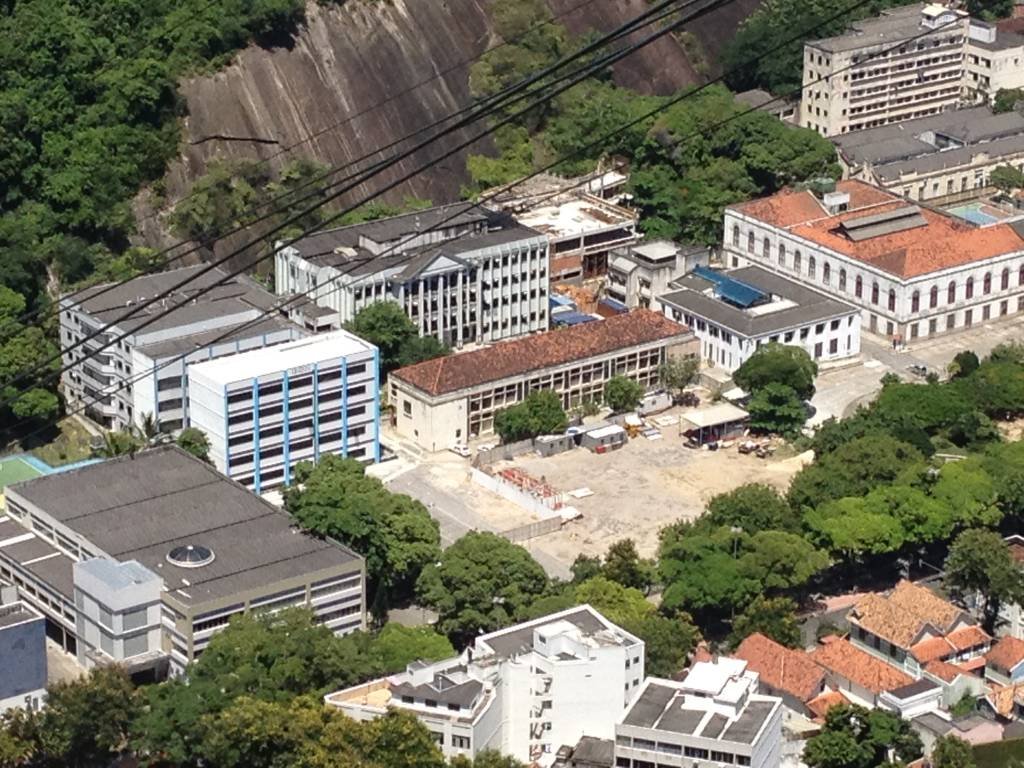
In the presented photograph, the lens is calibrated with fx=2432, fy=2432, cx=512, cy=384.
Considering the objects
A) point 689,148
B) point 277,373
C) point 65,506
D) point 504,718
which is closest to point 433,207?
point 689,148

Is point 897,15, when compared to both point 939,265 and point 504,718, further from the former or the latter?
point 504,718

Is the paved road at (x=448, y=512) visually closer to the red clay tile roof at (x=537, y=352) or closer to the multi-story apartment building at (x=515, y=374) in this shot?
the multi-story apartment building at (x=515, y=374)

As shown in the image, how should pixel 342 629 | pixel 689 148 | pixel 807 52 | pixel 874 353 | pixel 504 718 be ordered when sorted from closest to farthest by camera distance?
pixel 504 718
pixel 342 629
pixel 874 353
pixel 689 148
pixel 807 52

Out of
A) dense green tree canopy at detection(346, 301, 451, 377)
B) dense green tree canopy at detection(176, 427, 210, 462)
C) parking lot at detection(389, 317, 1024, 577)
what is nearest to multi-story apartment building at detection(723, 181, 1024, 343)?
parking lot at detection(389, 317, 1024, 577)

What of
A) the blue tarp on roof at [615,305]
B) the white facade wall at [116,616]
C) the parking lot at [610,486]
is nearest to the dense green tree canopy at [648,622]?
the parking lot at [610,486]

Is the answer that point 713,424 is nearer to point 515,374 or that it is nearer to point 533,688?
point 515,374

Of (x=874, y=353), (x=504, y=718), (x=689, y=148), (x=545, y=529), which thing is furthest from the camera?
(x=689, y=148)

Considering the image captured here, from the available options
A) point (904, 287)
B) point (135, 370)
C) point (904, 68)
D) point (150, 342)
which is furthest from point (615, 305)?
point (904, 68)

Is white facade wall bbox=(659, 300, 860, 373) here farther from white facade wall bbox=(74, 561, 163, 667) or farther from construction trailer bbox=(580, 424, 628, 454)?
white facade wall bbox=(74, 561, 163, 667)
